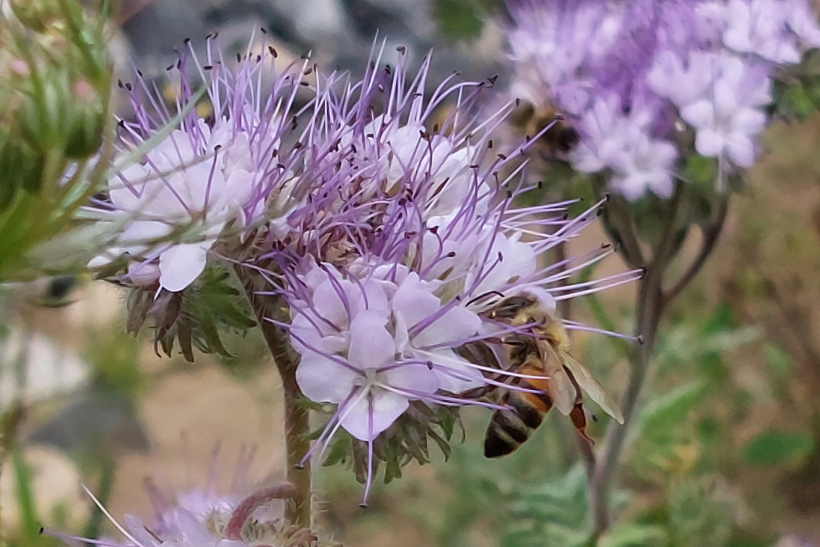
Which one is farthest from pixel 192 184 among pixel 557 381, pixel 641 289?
pixel 641 289

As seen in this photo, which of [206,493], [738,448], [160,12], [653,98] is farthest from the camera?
[160,12]

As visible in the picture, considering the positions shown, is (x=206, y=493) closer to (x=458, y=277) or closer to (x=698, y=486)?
(x=458, y=277)

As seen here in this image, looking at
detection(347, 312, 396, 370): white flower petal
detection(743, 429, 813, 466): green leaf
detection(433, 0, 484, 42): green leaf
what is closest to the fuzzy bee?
detection(347, 312, 396, 370): white flower petal

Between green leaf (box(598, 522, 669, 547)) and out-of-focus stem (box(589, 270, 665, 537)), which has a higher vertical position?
out-of-focus stem (box(589, 270, 665, 537))

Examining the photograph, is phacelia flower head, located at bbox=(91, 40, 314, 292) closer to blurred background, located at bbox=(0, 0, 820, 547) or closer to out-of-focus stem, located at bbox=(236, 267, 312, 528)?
out-of-focus stem, located at bbox=(236, 267, 312, 528)

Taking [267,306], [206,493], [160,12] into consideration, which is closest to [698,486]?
[206,493]

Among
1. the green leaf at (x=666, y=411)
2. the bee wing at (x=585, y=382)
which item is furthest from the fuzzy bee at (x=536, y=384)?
the green leaf at (x=666, y=411)

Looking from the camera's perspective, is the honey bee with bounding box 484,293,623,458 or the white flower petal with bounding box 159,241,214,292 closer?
the white flower petal with bounding box 159,241,214,292
